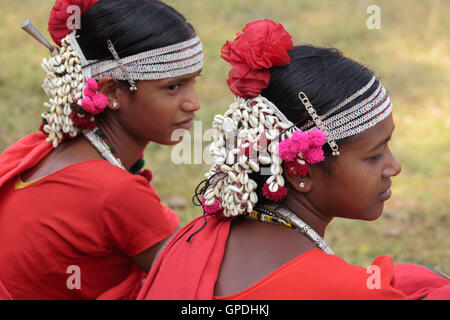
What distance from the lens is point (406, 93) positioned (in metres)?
7.88

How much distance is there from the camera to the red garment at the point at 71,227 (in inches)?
123

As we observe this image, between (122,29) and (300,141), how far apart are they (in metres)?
1.50

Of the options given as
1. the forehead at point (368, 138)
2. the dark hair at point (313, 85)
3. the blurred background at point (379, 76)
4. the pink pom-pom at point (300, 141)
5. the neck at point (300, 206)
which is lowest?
the blurred background at point (379, 76)

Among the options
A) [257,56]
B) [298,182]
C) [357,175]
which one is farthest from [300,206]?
[257,56]

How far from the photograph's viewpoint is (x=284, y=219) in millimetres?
2451

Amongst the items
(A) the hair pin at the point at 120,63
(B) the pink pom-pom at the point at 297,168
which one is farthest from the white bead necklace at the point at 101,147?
(B) the pink pom-pom at the point at 297,168

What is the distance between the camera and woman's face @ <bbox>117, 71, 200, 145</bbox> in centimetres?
353

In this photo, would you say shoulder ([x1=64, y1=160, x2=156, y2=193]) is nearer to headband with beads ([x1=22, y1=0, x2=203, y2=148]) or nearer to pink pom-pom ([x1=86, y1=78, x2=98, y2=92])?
headband with beads ([x1=22, y1=0, x2=203, y2=148])

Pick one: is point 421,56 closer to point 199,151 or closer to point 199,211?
point 199,151

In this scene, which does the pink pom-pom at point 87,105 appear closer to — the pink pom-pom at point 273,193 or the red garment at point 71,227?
the red garment at point 71,227

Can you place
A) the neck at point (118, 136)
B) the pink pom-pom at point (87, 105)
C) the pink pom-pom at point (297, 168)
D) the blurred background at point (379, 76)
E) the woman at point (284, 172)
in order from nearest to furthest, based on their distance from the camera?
the woman at point (284, 172)
the pink pom-pom at point (297, 168)
the pink pom-pom at point (87, 105)
the neck at point (118, 136)
the blurred background at point (379, 76)

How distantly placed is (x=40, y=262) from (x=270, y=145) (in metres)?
1.45

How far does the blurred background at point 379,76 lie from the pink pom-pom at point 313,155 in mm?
1173
